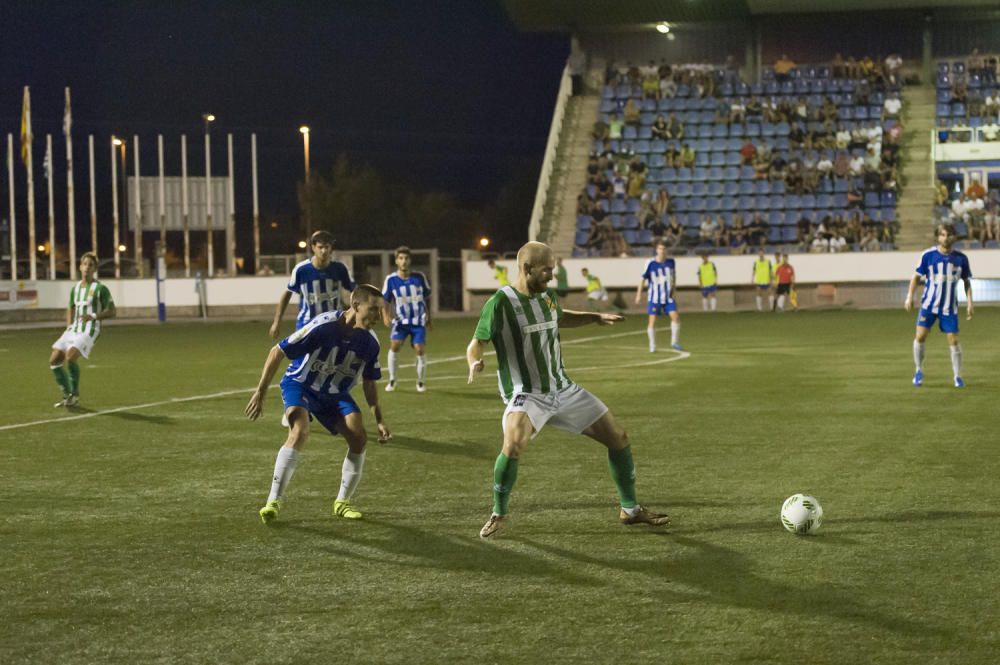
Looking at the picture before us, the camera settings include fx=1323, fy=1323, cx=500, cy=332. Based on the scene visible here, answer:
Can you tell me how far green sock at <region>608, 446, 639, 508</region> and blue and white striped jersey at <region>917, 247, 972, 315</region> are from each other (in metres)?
9.56

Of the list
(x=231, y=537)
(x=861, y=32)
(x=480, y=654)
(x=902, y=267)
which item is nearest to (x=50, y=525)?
(x=231, y=537)

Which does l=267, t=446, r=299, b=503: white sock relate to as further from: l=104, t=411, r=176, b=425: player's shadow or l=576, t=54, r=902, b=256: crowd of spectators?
l=576, t=54, r=902, b=256: crowd of spectators

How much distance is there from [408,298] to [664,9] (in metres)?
34.4

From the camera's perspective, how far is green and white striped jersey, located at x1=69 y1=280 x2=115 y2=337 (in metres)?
16.2

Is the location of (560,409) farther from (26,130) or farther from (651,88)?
(651,88)

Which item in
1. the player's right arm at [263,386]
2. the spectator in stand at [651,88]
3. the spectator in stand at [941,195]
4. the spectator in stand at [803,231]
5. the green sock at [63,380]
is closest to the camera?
the player's right arm at [263,386]

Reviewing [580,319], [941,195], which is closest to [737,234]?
[941,195]

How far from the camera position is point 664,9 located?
49.3 meters

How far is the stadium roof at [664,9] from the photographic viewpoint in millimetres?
46438

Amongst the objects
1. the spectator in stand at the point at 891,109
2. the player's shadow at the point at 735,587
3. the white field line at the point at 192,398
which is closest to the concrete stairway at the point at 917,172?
the spectator in stand at the point at 891,109

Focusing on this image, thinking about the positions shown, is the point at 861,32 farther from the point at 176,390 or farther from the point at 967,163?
the point at 176,390

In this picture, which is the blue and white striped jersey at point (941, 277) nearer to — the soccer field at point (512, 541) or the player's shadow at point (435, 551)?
the soccer field at point (512, 541)

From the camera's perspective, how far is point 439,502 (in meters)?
9.06

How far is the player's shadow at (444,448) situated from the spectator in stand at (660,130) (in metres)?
35.6
